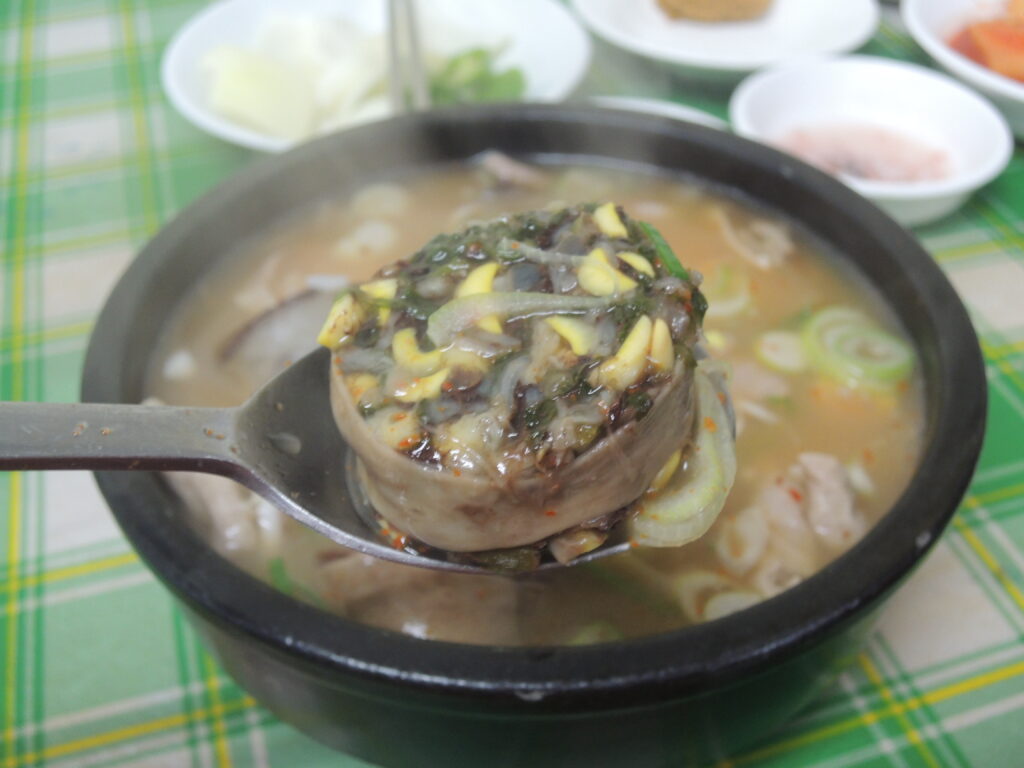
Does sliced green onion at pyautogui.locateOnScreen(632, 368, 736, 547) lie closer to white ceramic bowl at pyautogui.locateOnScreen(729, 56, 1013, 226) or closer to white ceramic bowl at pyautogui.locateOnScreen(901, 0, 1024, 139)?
white ceramic bowl at pyautogui.locateOnScreen(729, 56, 1013, 226)

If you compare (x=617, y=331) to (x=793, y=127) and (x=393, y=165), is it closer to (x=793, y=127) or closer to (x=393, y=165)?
(x=393, y=165)

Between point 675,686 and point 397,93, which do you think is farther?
point 397,93

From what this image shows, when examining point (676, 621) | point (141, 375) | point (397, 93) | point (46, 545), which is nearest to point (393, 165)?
point (397, 93)

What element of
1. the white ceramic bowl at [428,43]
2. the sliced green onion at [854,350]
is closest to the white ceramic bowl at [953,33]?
the white ceramic bowl at [428,43]

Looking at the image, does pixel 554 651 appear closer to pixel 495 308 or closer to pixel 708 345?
pixel 495 308

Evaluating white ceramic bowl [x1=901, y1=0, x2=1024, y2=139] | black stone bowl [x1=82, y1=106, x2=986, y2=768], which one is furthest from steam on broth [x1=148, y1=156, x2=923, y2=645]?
white ceramic bowl [x1=901, y1=0, x2=1024, y2=139]
